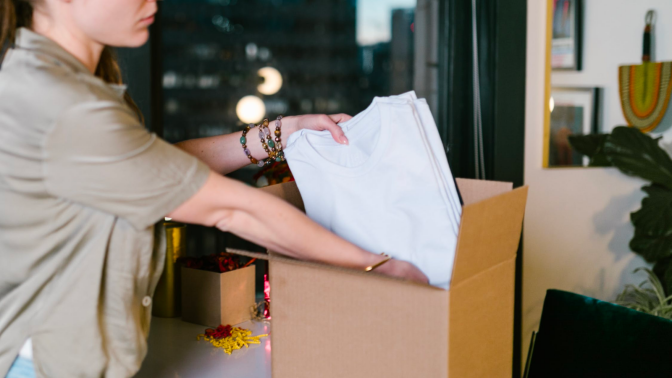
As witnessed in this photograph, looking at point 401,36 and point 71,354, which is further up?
point 401,36

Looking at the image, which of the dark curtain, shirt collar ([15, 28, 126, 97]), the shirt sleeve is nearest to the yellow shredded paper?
the shirt sleeve

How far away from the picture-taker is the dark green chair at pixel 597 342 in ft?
3.64

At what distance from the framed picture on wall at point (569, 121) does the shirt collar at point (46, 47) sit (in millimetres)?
1686

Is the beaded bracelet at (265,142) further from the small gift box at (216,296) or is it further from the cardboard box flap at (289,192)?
the small gift box at (216,296)

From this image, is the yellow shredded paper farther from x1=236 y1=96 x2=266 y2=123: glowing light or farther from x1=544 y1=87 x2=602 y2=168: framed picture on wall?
x1=544 y1=87 x2=602 y2=168: framed picture on wall

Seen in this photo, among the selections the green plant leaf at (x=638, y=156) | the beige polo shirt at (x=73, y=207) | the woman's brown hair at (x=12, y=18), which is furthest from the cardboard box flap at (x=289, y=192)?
the green plant leaf at (x=638, y=156)

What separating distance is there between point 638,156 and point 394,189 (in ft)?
4.70

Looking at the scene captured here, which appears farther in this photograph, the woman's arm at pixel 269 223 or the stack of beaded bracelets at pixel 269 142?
the stack of beaded bracelets at pixel 269 142

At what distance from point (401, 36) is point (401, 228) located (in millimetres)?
1348

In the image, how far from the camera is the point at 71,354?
67 centimetres

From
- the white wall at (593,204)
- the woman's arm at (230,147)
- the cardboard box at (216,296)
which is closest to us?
the woman's arm at (230,147)

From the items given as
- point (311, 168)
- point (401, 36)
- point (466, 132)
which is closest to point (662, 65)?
point (466, 132)

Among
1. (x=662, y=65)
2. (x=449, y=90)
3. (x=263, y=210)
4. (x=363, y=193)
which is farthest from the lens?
(x=662, y=65)

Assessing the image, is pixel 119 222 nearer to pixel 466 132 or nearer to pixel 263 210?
pixel 263 210
